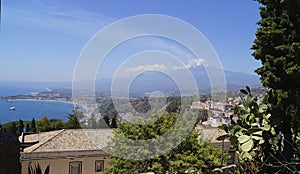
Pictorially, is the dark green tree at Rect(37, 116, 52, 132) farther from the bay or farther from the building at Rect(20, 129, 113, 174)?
the building at Rect(20, 129, 113, 174)

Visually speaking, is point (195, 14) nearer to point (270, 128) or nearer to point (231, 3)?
point (231, 3)

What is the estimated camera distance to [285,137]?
1.66 metres

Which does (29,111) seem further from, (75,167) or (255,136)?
(255,136)

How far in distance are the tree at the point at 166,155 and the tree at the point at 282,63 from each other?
3.94 metres

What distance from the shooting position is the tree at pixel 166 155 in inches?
235

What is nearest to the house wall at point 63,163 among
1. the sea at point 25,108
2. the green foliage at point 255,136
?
the sea at point 25,108

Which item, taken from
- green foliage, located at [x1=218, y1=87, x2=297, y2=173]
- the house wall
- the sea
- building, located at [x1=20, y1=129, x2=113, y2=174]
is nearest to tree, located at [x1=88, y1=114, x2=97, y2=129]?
green foliage, located at [x1=218, y1=87, x2=297, y2=173]

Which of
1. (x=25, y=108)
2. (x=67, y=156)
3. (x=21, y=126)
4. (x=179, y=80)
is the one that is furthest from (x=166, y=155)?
(x=21, y=126)

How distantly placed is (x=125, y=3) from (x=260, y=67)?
239 cm

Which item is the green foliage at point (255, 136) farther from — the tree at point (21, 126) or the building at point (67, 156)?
the tree at point (21, 126)

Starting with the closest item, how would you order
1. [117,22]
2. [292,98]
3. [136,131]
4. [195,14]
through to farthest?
[292,98]
[117,22]
[195,14]
[136,131]

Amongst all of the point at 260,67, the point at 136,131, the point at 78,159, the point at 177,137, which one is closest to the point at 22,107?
the point at 78,159

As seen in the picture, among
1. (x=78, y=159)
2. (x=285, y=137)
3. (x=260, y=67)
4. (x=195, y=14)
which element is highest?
(x=195, y=14)

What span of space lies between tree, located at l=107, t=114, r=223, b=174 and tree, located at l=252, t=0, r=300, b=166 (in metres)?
3.94
